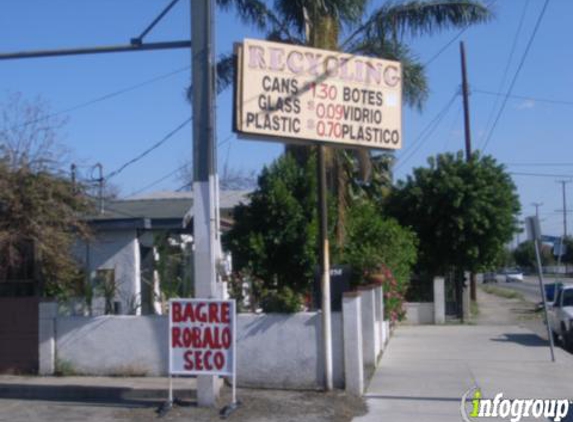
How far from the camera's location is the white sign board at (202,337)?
11742mm

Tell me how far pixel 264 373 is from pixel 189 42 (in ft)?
16.4

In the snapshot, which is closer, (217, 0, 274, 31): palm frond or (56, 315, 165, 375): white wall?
(56, 315, 165, 375): white wall

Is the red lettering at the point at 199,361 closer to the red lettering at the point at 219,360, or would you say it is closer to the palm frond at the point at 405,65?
the red lettering at the point at 219,360

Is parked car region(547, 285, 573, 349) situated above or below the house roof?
below

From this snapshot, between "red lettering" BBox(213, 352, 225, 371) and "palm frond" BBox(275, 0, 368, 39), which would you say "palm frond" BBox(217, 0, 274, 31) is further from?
"red lettering" BBox(213, 352, 225, 371)

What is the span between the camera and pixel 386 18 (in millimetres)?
23719

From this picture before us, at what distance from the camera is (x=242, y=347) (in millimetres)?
13375

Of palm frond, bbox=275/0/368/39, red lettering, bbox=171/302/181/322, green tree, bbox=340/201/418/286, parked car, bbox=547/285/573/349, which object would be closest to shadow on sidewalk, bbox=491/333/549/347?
parked car, bbox=547/285/573/349

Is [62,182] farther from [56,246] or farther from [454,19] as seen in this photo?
[454,19]

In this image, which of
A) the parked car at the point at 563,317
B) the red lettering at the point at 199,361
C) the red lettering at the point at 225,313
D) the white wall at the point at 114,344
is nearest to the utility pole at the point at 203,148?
the red lettering at the point at 199,361

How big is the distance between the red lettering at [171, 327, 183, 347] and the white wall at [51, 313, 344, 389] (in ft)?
5.26

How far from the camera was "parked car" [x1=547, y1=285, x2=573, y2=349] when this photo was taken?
2180 cm

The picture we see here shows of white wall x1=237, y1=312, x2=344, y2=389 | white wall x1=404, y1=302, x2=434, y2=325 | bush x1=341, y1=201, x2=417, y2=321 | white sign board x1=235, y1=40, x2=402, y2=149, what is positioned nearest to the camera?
white sign board x1=235, y1=40, x2=402, y2=149

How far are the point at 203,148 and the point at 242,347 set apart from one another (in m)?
3.23
